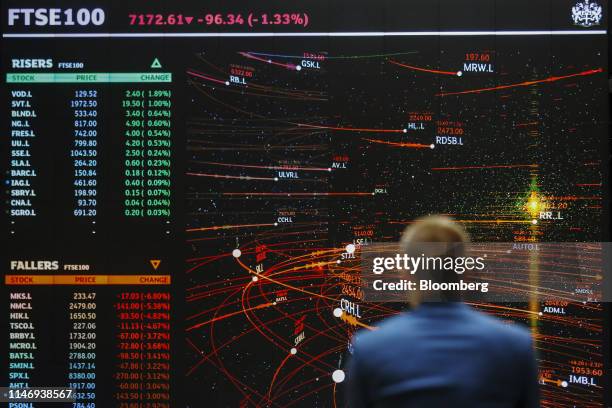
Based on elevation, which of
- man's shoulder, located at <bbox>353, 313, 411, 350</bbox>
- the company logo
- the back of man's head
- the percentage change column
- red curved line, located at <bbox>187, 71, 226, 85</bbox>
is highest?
the company logo

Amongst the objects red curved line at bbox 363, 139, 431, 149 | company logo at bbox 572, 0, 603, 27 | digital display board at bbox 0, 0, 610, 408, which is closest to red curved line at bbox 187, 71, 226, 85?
digital display board at bbox 0, 0, 610, 408

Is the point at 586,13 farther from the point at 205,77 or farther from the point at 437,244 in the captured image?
the point at 437,244

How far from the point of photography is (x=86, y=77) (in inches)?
183

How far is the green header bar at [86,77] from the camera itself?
4641 mm

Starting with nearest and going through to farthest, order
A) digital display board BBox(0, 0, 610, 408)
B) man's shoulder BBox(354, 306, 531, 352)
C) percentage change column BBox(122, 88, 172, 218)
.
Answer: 1. man's shoulder BBox(354, 306, 531, 352)
2. digital display board BBox(0, 0, 610, 408)
3. percentage change column BBox(122, 88, 172, 218)

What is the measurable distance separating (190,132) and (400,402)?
3.21 metres

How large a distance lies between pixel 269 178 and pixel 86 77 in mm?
1426

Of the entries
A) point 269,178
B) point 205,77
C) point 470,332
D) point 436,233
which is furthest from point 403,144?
point 470,332

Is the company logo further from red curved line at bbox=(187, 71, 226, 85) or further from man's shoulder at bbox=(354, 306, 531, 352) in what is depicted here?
man's shoulder at bbox=(354, 306, 531, 352)

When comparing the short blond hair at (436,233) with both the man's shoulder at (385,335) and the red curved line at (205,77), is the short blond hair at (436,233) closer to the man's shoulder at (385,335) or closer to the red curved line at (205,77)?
the man's shoulder at (385,335)

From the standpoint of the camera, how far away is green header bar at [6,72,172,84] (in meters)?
4.64

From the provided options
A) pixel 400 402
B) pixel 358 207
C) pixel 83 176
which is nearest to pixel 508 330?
pixel 400 402

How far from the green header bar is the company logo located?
8.98 feet

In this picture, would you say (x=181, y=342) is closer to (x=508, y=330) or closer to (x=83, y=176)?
(x=83, y=176)
